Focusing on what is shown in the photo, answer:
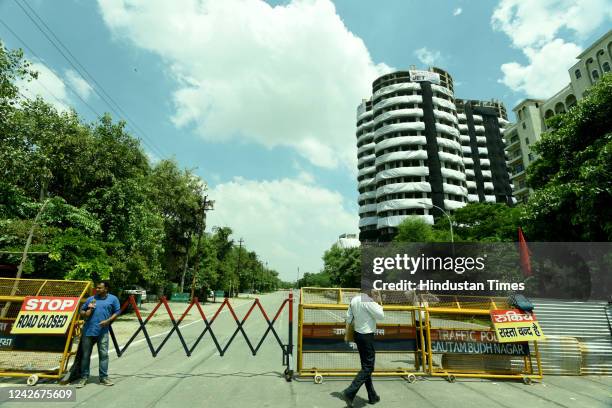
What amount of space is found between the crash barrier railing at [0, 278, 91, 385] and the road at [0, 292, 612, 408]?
0.54m

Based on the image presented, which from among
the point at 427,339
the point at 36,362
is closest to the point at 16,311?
the point at 36,362

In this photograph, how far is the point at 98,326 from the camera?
21.4 ft

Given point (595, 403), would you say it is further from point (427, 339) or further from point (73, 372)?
point (73, 372)

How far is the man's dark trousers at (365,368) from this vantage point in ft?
17.8

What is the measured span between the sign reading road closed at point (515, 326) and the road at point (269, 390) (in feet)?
2.99

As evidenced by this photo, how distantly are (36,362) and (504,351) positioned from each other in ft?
34.6

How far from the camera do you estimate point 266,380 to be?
22.5ft

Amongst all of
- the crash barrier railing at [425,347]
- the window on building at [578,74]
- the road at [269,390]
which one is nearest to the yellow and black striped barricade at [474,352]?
the crash barrier railing at [425,347]

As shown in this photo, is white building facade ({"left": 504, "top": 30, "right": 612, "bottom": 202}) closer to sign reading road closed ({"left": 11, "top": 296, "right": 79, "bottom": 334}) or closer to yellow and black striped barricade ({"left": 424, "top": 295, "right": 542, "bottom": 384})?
yellow and black striped barricade ({"left": 424, "top": 295, "right": 542, "bottom": 384})

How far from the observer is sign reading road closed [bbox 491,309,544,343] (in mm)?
7328

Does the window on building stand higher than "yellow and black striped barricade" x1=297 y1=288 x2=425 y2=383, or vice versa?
the window on building

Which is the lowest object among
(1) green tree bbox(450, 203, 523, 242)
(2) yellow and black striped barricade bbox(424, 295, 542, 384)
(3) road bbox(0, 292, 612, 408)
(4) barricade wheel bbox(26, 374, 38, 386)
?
(3) road bbox(0, 292, 612, 408)

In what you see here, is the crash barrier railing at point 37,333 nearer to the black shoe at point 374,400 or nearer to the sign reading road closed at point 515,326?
the black shoe at point 374,400

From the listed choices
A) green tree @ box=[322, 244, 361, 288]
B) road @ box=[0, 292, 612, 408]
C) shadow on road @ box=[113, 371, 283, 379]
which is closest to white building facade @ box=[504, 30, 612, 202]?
Result: green tree @ box=[322, 244, 361, 288]
